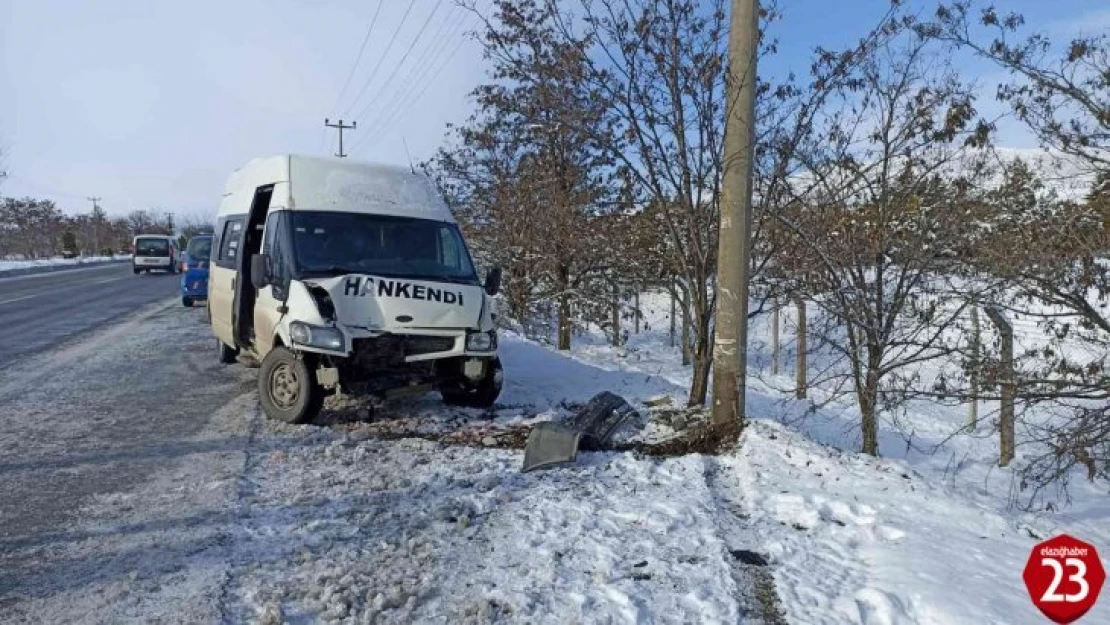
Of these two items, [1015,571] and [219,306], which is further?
[219,306]

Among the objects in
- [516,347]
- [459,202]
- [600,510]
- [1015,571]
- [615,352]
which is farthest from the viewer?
[459,202]

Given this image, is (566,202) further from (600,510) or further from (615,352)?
(600,510)

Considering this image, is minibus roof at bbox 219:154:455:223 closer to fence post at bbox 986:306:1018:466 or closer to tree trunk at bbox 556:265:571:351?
fence post at bbox 986:306:1018:466

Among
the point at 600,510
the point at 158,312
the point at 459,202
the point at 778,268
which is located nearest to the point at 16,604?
the point at 600,510

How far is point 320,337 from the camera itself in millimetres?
6332

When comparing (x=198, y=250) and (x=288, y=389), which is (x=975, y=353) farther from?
(x=198, y=250)

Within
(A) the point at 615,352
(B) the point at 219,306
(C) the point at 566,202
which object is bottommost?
(A) the point at 615,352

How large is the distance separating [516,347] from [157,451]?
6.38 metres

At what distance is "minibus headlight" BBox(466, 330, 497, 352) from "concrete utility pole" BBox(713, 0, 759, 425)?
211cm

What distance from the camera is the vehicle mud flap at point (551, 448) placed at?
5398 millimetres

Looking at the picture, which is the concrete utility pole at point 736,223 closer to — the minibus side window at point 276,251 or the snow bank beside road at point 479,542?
the snow bank beside road at point 479,542

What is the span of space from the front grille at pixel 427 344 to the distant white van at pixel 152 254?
33551 mm

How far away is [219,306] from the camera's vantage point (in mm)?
9367

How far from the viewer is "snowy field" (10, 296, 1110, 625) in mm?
3350
